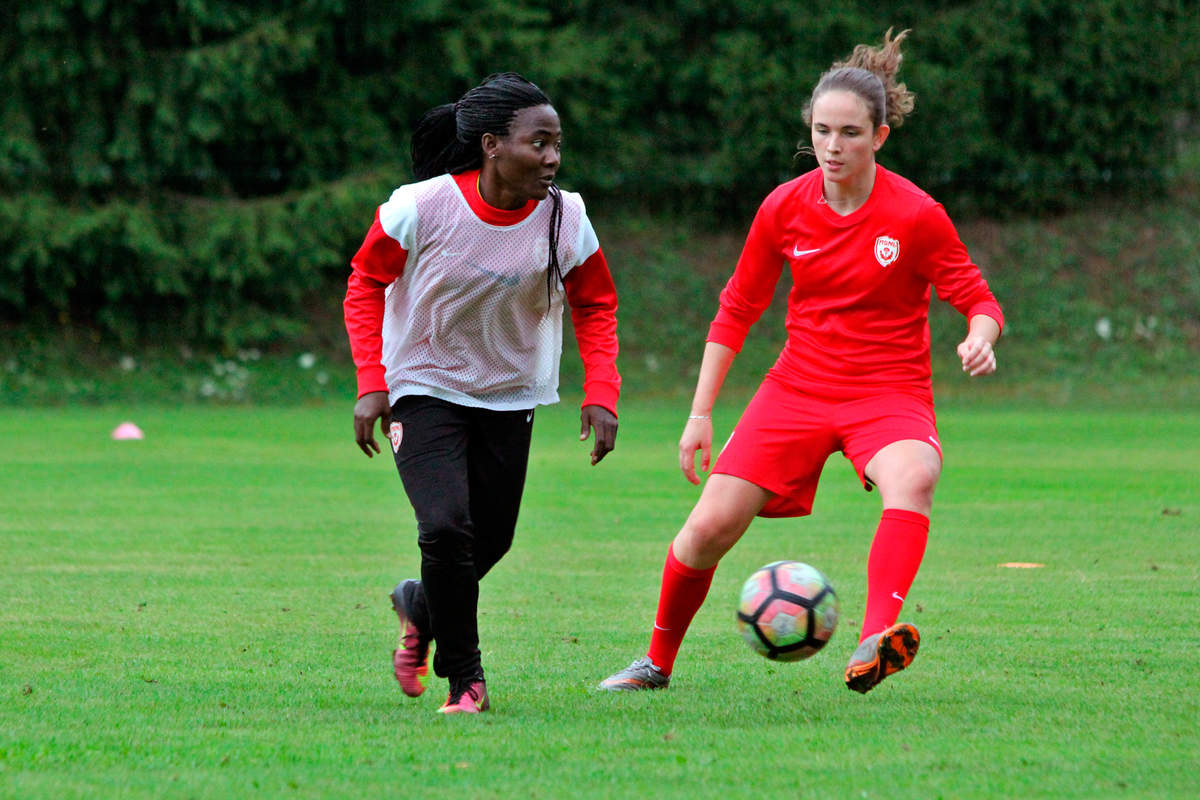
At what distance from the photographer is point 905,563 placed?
5117mm

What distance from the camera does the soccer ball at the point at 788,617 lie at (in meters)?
5.27

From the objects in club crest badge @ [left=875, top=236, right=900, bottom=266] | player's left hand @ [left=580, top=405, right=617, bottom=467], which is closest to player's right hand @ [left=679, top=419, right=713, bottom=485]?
player's left hand @ [left=580, top=405, right=617, bottom=467]

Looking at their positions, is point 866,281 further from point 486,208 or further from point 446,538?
point 446,538

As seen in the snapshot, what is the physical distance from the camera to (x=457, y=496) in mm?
5047

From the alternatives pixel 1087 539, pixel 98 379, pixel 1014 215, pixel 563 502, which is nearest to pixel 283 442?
pixel 563 502

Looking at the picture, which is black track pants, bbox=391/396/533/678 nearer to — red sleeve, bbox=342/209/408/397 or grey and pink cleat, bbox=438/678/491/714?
grey and pink cleat, bbox=438/678/491/714

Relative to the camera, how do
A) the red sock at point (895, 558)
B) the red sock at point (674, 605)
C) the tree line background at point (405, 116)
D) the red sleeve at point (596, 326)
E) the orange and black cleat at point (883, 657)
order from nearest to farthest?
the orange and black cleat at point (883, 657)
the red sock at point (895, 558)
the red sleeve at point (596, 326)
the red sock at point (674, 605)
the tree line background at point (405, 116)

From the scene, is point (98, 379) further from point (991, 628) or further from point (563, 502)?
point (991, 628)

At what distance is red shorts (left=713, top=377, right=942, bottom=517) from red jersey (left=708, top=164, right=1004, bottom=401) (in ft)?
0.20

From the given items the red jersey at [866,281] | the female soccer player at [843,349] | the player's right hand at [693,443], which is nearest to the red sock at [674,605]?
the female soccer player at [843,349]

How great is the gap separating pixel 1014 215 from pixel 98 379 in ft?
48.8

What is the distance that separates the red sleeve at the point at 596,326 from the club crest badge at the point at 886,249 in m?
0.88

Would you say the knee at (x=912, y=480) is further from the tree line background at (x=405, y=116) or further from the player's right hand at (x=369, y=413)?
the tree line background at (x=405, y=116)

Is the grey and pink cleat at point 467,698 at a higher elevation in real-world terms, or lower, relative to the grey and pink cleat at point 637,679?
higher
